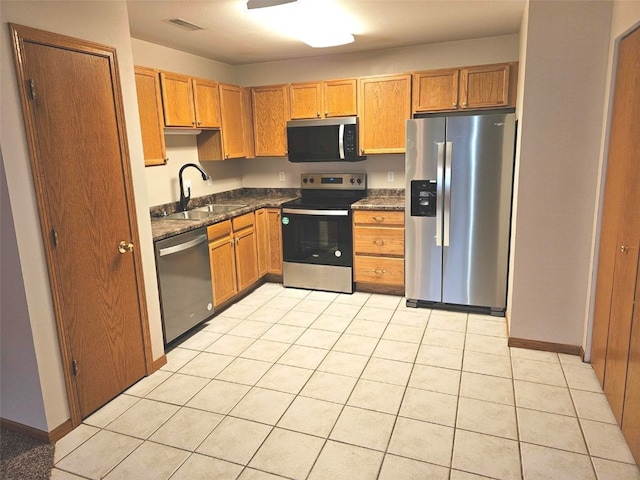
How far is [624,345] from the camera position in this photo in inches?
84.2

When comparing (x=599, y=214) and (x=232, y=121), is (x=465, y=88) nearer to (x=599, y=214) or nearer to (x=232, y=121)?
(x=599, y=214)

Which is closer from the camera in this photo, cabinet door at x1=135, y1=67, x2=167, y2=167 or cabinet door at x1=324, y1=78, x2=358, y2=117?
cabinet door at x1=135, y1=67, x2=167, y2=167

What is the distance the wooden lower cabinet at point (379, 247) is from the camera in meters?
3.99

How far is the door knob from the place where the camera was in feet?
Answer: 8.29

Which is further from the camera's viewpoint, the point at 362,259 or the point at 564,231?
the point at 362,259

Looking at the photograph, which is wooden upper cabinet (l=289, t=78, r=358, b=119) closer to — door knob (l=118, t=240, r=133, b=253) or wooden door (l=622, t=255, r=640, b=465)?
door knob (l=118, t=240, r=133, b=253)

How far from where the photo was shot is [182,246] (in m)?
3.17

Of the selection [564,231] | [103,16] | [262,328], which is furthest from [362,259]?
[103,16]

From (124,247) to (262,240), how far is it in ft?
6.61

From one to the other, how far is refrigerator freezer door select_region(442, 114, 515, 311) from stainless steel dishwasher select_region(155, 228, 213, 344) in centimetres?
204

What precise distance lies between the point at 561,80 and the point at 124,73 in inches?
105

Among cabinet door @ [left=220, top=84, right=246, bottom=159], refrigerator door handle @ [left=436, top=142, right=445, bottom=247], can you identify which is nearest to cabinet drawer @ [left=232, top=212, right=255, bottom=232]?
cabinet door @ [left=220, top=84, right=246, bottom=159]

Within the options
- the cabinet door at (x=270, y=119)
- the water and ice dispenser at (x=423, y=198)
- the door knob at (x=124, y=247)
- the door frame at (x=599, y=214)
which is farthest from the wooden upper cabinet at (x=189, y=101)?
the door frame at (x=599, y=214)

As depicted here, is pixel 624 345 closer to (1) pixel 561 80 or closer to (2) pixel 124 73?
(1) pixel 561 80
